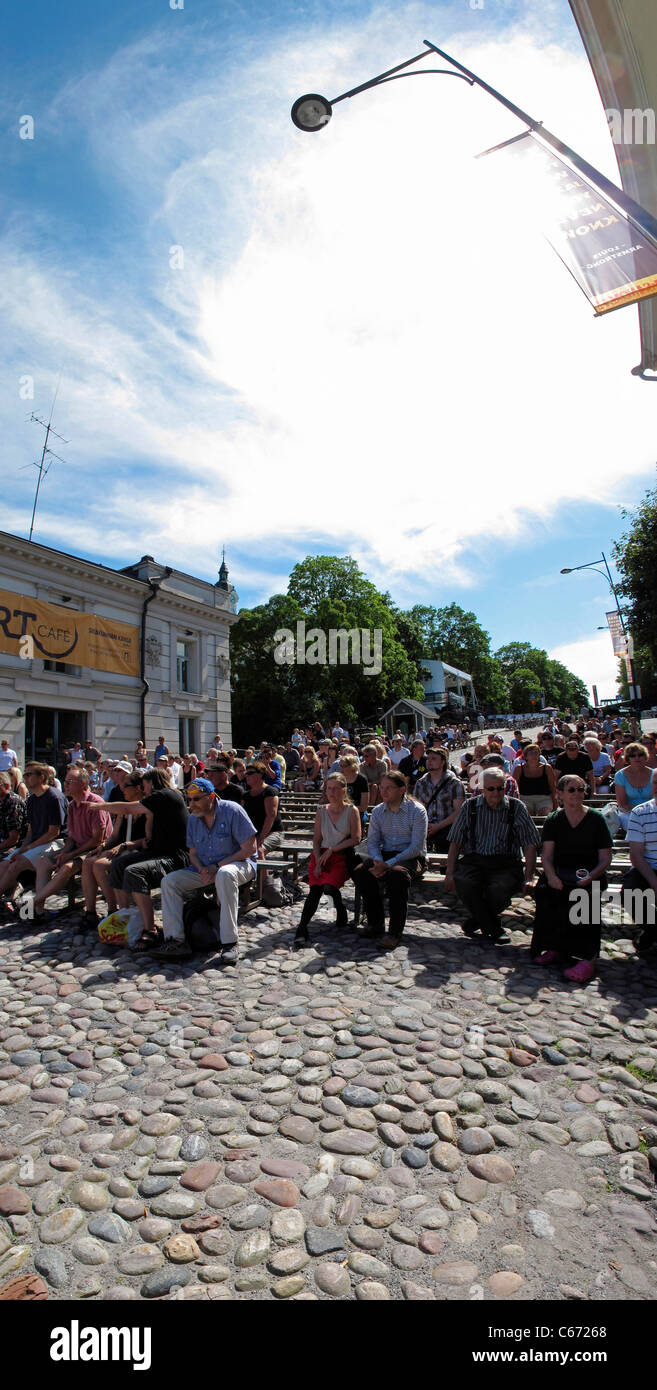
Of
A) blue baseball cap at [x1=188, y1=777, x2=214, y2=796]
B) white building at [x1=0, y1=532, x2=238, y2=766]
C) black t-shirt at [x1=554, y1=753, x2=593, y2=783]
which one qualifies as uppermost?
white building at [x1=0, y1=532, x2=238, y2=766]

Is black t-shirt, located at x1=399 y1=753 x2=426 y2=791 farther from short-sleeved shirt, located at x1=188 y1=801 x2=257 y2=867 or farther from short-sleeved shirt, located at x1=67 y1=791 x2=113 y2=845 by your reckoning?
short-sleeved shirt, located at x1=67 y1=791 x2=113 y2=845

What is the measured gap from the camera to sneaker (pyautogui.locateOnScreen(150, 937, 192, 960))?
5.74 meters

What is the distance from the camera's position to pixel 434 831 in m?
8.34

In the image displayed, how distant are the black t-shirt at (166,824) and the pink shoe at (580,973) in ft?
12.6

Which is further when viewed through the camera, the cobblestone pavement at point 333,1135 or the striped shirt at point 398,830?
the striped shirt at point 398,830

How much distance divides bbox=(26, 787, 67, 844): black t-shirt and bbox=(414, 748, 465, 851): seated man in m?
4.72

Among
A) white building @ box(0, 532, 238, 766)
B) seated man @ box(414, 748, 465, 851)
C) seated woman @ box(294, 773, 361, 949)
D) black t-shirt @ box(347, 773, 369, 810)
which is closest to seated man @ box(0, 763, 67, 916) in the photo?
seated woman @ box(294, 773, 361, 949)

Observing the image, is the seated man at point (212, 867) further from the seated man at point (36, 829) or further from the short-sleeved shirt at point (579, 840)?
the short-sleeved shirt at point (579, 840)

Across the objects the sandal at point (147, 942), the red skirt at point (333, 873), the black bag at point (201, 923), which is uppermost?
the red skirt at point (333, 873)

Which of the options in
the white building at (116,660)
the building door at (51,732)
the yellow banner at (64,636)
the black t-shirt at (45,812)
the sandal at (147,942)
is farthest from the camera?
the building door at (51,732)

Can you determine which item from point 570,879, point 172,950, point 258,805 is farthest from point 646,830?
point 258,805

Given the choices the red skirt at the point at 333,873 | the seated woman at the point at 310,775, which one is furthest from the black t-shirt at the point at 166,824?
the seated woman at the point at 310,775

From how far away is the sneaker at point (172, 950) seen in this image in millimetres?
5742

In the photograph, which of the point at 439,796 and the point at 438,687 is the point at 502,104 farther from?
the point at 438,687
